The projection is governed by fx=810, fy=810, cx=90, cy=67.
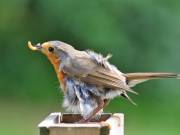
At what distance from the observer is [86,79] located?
4723 millimetres

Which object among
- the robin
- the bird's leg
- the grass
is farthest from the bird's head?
the grass

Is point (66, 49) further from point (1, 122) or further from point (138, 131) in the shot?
point (1, 122)

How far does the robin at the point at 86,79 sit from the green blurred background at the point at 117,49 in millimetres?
4739

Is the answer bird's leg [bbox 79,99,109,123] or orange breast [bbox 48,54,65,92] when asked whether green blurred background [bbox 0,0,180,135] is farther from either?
bird's leg [bbox 79,99,109,123]

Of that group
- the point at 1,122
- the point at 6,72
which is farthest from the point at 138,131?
the point at 6,72

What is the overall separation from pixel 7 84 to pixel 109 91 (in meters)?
7.11

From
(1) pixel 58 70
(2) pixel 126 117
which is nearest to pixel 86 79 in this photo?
(1) pixel 58 70

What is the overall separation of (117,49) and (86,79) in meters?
5.65

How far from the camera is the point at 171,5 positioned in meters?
10.4

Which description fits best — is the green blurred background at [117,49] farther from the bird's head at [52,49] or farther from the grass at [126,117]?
the bird's head at [52,49]

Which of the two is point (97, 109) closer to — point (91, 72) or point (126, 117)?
point (91, 72)

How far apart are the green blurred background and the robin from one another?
4739 millimetres

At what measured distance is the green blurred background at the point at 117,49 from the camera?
1020cm

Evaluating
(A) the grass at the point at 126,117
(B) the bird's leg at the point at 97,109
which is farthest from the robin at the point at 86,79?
(A) the grass at the point at 126,117
